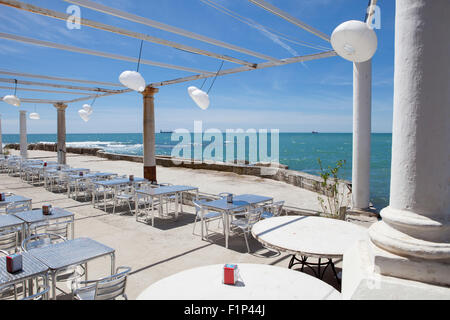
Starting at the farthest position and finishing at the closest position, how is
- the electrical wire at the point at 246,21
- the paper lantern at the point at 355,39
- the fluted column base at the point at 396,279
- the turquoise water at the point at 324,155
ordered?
the turquoise water at the point at 324,155, the electrical wire at the point at 246,21, the paper lantern at the point at 355,39, the fluted column base at the point at 396,279

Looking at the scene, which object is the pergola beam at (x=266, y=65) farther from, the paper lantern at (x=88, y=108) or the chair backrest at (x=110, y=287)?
the chair backrest at (x=110, y=287)

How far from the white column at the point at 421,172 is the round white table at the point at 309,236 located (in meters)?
0.99

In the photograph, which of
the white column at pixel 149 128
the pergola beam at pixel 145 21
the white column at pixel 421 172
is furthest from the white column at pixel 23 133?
the white column at pixel 421 172

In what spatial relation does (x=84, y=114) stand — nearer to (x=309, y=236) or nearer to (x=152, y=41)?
(x=152, y=41)

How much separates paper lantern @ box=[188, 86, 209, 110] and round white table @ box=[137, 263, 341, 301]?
12.1 feet

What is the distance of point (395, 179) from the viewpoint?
173 centimetres

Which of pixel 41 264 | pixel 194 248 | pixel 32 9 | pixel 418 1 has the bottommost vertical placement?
pixel 194 248

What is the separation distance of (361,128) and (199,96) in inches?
112

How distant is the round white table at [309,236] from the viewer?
266 cm

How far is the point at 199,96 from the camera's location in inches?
210

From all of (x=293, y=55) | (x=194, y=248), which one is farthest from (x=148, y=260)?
(x=293, y=55)

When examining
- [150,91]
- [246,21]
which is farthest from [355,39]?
[150,91]

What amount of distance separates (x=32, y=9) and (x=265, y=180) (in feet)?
25.9

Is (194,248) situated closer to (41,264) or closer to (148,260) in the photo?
(148,260)
